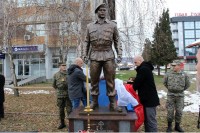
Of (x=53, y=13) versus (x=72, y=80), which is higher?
(x=53, y=13)

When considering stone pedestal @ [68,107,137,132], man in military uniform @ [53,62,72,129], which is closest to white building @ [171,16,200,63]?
man in military uniform @ [53,62,72,129]

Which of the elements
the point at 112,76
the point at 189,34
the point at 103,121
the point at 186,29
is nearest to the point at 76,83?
the point at 112,76

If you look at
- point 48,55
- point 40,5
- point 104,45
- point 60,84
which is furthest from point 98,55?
point 48,55

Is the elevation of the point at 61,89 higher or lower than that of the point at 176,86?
lower

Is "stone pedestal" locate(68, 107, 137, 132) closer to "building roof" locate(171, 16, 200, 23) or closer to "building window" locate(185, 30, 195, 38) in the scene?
"building roof" locate(171, 16, 200, 23)

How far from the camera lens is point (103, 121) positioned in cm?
465

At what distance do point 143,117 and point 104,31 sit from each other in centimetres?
220

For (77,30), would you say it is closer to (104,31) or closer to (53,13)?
(53,13)

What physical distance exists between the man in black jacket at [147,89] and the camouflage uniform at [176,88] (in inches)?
41.2

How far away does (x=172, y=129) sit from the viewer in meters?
6.78

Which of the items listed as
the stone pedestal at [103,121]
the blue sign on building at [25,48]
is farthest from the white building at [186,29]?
the stone pedestal at [103,121]

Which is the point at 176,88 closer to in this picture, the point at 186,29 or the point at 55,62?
the point at 55,62

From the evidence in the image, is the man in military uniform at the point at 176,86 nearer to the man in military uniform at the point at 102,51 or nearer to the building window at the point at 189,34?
the man in military uniform at the point at 102,51

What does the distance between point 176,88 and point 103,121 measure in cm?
254
